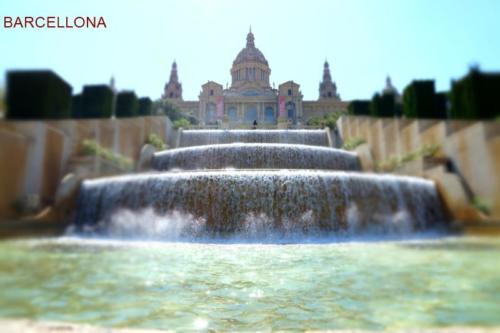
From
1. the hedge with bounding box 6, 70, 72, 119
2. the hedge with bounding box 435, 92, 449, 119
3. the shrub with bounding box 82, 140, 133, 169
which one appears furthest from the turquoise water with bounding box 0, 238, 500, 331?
the shrub with bounding box 82, 140, 133, 169

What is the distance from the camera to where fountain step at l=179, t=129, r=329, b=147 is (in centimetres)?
1862

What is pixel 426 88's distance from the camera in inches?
138

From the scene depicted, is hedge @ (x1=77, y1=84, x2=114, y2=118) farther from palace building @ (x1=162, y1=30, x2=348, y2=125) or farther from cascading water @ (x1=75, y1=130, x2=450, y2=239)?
palace building @ (x1=162, y1=30, x2=348, y2=125)

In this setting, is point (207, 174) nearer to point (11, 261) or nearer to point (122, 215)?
point (122, 215)

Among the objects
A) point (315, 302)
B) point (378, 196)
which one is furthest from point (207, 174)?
point (315, 302)

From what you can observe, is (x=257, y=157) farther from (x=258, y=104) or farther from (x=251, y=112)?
(x=258, y=104)

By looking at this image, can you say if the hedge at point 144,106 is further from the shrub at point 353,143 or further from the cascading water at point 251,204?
the shrub at point 353,143

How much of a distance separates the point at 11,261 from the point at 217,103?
56042 millimetres

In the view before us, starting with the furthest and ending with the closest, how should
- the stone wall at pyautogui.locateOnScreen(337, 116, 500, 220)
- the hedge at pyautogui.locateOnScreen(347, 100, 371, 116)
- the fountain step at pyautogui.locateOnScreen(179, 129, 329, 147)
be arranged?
the fountain step at pyautogui.locateOnScreen(179, 129, 329, 147)
the hedge at pyautogui.locateOnScreen(347, 100, 371, 116)
the stone wall at pyautogui.locateOnScreen(337, 116, 500, 220)

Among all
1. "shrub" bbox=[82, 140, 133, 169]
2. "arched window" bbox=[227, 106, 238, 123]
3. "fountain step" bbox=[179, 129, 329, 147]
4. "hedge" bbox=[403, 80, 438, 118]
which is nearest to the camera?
"hedge" bbox=[403, 80, 438, 118]

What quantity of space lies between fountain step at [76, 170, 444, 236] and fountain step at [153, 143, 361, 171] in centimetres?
485

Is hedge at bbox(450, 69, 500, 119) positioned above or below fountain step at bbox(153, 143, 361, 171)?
below

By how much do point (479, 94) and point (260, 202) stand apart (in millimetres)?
5501

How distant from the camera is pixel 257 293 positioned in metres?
2.57
